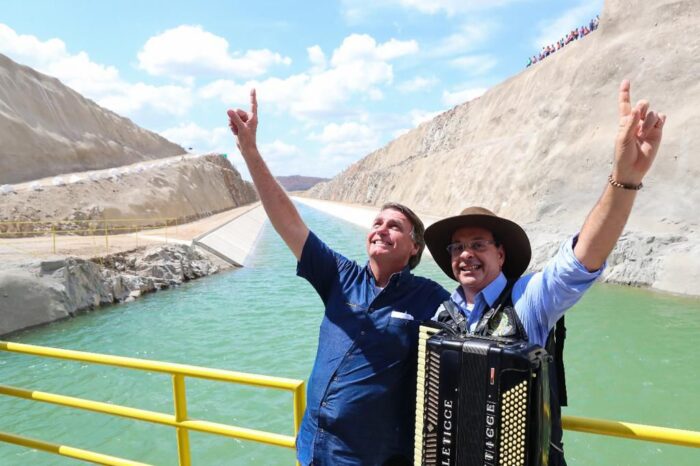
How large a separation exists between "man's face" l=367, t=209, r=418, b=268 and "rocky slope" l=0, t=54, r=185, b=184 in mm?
39414

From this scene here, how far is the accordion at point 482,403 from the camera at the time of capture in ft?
5.99

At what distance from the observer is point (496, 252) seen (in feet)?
8.14

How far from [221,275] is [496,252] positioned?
22.3 metres

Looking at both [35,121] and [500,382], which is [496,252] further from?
[35,121]

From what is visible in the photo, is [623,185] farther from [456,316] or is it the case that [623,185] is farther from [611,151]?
[611,151]

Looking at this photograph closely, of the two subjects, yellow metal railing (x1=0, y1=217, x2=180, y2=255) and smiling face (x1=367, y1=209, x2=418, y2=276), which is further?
yellow metal railing (x1=0, y1=217, x2=180, y2=255)

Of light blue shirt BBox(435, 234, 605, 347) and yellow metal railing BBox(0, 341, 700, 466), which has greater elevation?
light blue shirt BBox(435, 234, 605, 347)

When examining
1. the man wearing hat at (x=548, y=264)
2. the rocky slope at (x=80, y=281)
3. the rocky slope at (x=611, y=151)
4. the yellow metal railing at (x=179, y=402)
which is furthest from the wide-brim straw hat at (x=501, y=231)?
the rocky slope at (x=611, y=151)

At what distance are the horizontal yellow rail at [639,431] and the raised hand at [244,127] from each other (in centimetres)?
220

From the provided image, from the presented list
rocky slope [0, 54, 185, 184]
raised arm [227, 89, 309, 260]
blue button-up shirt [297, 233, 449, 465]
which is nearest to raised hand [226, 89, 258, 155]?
raised arm [227, 89, 309, 260]

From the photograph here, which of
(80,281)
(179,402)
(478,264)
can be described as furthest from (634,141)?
(80,281)

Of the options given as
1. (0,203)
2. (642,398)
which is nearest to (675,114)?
(642,398)

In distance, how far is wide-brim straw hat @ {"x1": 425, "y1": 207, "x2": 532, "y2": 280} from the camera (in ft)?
7.99

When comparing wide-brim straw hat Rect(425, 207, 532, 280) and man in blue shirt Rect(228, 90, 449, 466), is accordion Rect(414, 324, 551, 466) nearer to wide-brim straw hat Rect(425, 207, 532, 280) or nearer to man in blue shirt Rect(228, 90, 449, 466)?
man in blue shirt Rect(228, 90, 449, 466)
